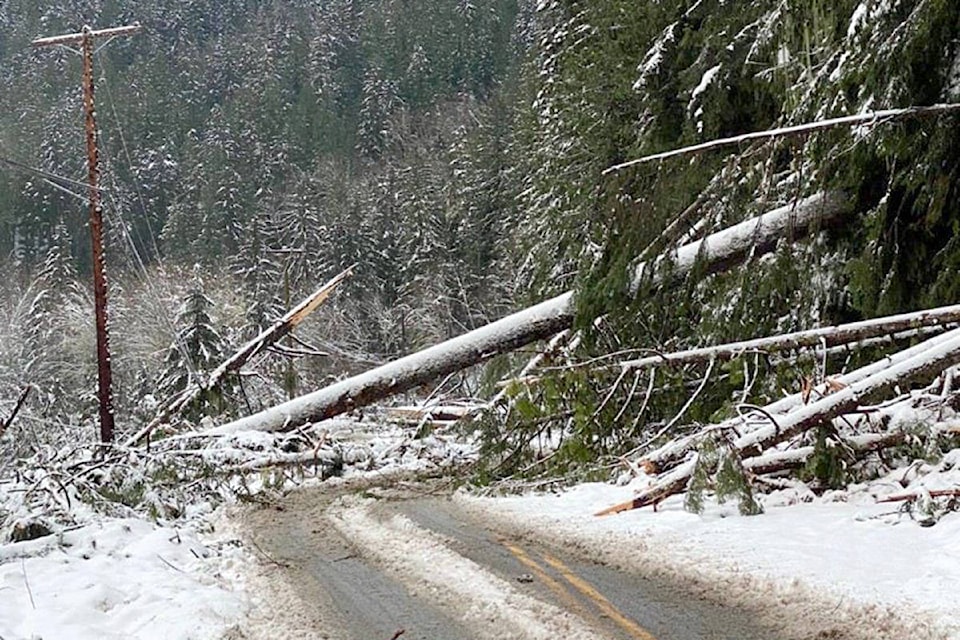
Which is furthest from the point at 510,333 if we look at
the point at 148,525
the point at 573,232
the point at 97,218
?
the point at 97,218

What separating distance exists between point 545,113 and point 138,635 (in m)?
18.1

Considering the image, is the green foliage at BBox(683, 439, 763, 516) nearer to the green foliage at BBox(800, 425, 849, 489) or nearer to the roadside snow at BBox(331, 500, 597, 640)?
the green foliage at BBox(800, 425, 849, 489)

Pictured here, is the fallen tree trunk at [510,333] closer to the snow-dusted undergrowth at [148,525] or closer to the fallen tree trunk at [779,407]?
the snow-dusted undergrowth at [148,525]

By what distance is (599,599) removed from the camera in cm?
548

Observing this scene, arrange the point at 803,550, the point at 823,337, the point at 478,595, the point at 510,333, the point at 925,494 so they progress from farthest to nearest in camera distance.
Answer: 1. the point at 510,333
2. the point at 823,337
3. the point at 925,494
4. the point at 803,550
5. the point at 478,595

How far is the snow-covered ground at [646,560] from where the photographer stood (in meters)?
5.21

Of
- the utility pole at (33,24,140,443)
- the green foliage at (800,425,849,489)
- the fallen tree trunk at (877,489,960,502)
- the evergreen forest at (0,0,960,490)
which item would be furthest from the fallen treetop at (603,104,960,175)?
the utility pole at (33,24,140,443)

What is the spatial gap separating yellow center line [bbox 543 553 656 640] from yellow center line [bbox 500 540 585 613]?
0.10 meters

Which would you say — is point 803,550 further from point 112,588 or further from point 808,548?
point 112,588

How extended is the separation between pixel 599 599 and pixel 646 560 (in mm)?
935

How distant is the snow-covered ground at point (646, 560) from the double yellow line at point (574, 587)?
1.42 ft

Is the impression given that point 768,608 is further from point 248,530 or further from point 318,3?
point 318,3

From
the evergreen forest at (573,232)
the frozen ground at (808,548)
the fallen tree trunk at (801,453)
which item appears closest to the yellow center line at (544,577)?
the frozen ground at (808,548)

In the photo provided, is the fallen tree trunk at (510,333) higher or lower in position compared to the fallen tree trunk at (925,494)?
higher
